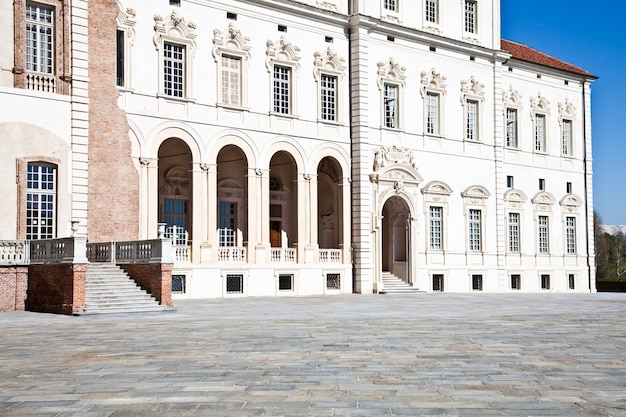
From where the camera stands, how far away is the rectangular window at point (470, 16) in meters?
46.9

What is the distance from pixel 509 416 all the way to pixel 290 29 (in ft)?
102

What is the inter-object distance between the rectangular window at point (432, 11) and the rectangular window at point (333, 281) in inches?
600

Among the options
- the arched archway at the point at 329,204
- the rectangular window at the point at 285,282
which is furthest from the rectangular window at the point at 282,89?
the rectangular window at the point at 285,282

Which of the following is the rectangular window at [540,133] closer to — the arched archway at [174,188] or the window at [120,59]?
the arched archway at [174,188]

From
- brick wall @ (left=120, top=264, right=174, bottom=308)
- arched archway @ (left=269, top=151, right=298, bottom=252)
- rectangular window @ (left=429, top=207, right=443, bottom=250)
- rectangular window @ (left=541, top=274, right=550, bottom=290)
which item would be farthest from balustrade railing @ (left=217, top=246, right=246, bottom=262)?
rectangular window @ (left=541, top=274, right=550, bottom=290)

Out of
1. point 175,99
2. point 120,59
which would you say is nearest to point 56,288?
point 120,59

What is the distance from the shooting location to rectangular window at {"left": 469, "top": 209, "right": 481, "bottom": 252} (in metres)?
46.1

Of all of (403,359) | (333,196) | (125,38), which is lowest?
(403,359)

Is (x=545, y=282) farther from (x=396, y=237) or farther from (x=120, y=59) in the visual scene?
(x=120, y=59)

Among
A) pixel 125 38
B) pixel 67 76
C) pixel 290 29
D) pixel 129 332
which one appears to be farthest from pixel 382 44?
pixel 129 332

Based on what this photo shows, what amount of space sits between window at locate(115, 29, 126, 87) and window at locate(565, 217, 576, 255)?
3157cm

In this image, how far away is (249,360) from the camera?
13.5m

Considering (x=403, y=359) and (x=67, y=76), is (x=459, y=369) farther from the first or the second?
(x=67, y=76)

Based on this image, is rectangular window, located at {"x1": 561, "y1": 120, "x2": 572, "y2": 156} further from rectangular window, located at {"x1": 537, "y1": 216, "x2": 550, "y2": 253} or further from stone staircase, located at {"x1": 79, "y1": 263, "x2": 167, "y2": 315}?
stone staircase, located at {"x1": 79, "y1": 263, "x2": 167, "y2": 315}
